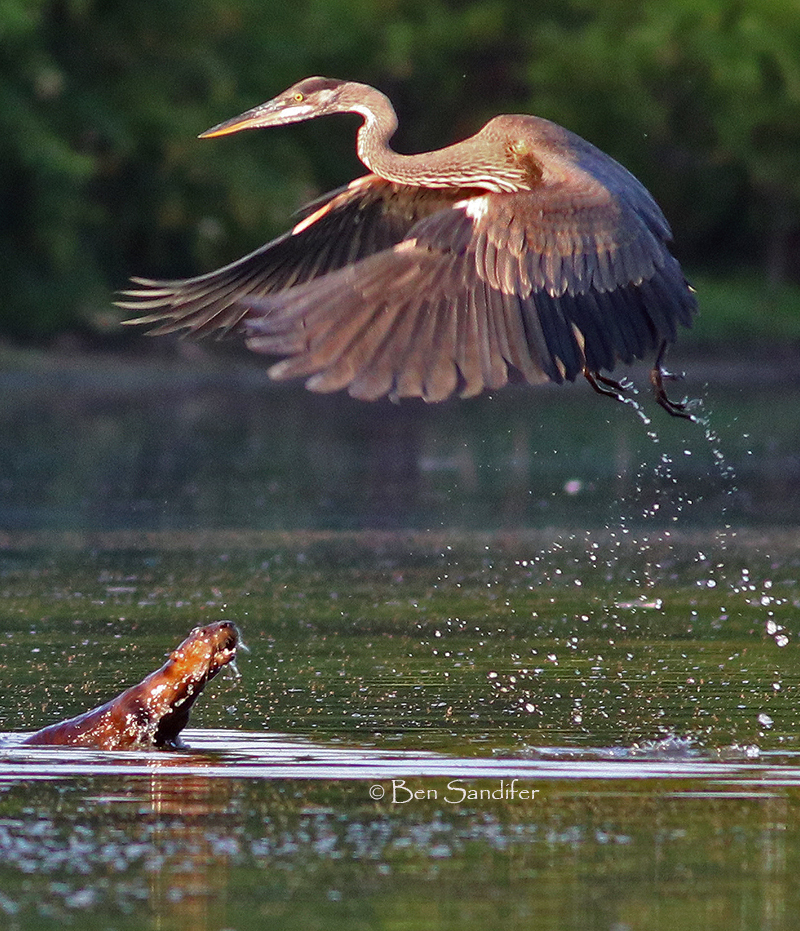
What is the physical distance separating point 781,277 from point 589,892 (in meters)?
41.0

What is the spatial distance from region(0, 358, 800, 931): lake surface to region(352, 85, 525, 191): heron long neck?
5.85ft

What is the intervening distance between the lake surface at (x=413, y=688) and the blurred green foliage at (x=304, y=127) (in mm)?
13654

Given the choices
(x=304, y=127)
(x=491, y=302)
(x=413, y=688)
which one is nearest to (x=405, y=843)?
(x=491, y=302)

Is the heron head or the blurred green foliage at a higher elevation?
the blurred green foliage

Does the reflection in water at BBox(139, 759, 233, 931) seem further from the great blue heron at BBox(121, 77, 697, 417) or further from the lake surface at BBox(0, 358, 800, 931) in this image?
the great blue heron at BBox(121, 77, 697, 417)

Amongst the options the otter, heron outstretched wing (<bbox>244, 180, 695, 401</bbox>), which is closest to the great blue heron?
heron outstretched wing (<bbox>244, 180, 695, 401</bbox>)

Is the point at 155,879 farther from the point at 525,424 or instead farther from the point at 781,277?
the point at 781,277

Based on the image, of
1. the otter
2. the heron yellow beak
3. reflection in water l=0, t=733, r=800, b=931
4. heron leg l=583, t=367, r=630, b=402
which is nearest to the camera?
reflection in water l=0, t=733, r=800, b=931

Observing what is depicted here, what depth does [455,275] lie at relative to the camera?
25.3 ft

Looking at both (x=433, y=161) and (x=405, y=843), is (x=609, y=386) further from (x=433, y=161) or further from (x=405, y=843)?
(x=405, y=843)

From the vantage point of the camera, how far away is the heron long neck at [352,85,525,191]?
332 inches

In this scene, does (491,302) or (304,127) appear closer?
(491,302)

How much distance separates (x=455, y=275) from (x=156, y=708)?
1.69 m

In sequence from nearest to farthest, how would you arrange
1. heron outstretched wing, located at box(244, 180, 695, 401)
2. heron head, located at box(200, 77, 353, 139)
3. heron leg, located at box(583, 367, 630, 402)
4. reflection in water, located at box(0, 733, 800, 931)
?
reflection in water, located at box(0, 733, 800, 931) < heron outstretched wing, located at box(244, 180, 695, 401) < heron leg, located at box(583, 367, 630, 402) < heron head, located at box(200, 77, 353, 139)
